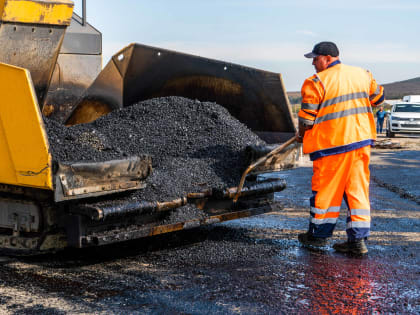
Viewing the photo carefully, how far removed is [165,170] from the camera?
4.59m

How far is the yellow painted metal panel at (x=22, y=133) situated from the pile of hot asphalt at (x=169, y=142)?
19 centimetres

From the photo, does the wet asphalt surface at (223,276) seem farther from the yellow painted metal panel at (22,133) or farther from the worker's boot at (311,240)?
the yellow painted metal panel at (22,133)

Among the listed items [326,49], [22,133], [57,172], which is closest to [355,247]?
[326,49]

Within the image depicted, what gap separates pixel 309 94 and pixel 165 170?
129 centimetres

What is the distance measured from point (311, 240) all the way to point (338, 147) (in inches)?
31.7

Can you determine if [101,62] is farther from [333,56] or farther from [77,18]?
[333,56]

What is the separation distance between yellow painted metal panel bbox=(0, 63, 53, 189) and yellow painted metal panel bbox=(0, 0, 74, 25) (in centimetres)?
73

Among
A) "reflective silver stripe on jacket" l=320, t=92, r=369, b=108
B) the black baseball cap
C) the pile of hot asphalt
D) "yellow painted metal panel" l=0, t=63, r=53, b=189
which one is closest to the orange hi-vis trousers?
"reflective silver stripe on jacket" l=320, t=92, r=369, b=108

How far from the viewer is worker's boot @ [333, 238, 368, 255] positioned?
4.54 m

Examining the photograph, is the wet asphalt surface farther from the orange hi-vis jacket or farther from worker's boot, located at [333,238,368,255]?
the orange hi-vis jacket

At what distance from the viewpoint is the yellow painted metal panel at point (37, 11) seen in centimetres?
424

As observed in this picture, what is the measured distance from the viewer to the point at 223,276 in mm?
3908

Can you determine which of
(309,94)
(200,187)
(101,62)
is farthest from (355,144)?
(101,62)

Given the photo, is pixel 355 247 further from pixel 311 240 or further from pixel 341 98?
pixel 341 98
